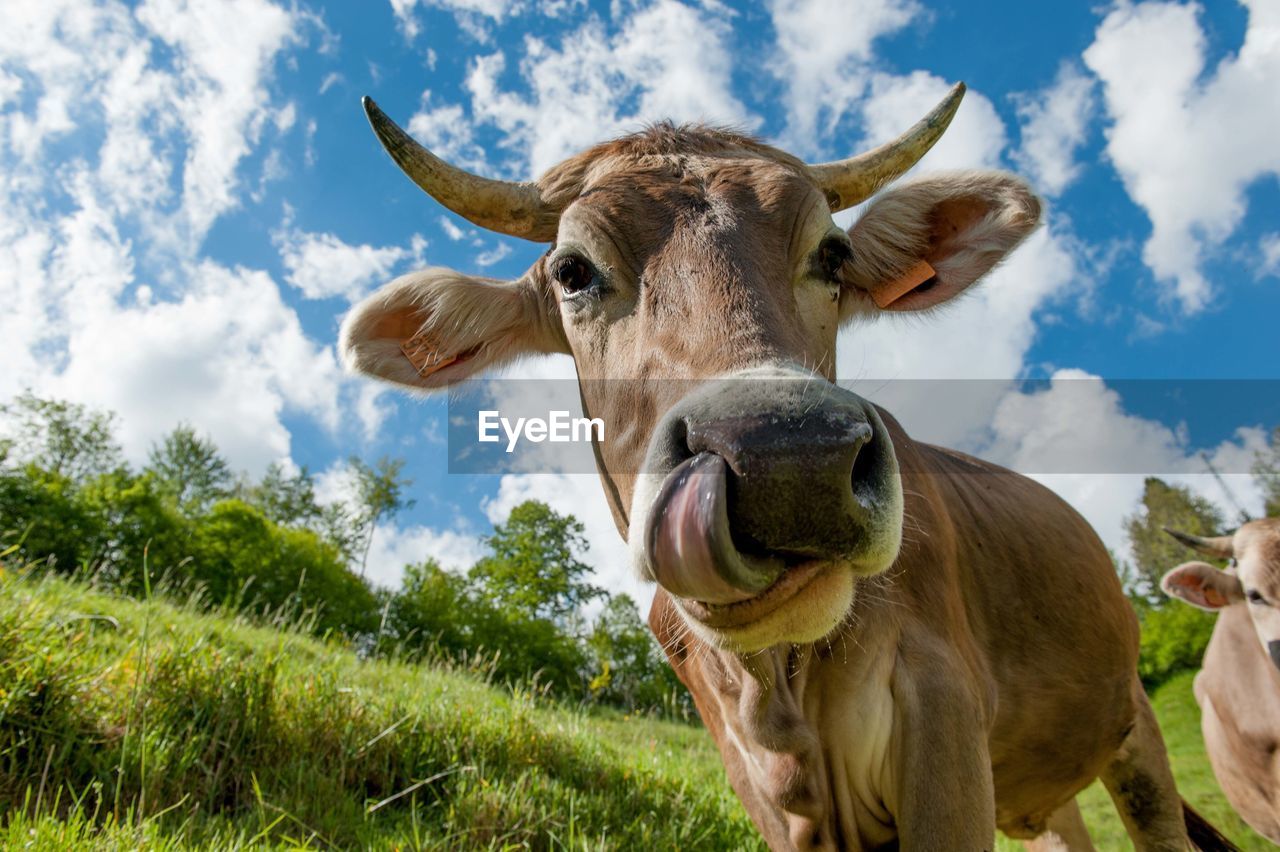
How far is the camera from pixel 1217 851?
4.77m

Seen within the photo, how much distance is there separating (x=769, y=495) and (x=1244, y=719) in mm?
7579

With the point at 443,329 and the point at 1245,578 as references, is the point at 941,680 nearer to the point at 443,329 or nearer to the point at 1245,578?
the point at 443,329

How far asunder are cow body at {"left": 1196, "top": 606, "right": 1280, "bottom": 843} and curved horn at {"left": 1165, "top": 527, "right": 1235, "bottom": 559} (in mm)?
551

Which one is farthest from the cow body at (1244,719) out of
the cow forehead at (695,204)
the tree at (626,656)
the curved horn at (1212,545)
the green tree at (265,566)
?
the green tree at (265,566)

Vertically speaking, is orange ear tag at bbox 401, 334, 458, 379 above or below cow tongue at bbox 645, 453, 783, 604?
above

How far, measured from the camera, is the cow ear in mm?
7012

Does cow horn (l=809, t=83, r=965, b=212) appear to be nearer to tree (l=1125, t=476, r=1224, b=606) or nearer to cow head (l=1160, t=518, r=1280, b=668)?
cow head (l=1160, t=518, r=1280, b=668)

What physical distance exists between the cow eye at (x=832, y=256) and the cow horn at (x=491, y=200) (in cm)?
113

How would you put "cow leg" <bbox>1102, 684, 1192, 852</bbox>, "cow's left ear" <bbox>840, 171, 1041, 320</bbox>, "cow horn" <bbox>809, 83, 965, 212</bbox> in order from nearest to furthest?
"cow's left ear" <bbox>840, 171, 1041, 320</bbox>
"cow horn" <bbox>809, 83, 965, 212</bbox>
"cow leg" <bbox>1102, 684, 1192, 852</bbox>

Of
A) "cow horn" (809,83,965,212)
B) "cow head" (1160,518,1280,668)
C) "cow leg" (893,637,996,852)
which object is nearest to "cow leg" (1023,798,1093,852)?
"cow head" (1160,518,1280,668)

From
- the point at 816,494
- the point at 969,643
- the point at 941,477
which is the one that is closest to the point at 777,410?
the point at 816,494

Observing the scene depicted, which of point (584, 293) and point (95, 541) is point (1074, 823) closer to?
point (584, 293)

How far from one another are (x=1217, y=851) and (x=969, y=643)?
3.44 m

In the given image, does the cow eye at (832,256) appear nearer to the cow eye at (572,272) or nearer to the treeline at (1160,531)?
the cow eye at (572,272)
